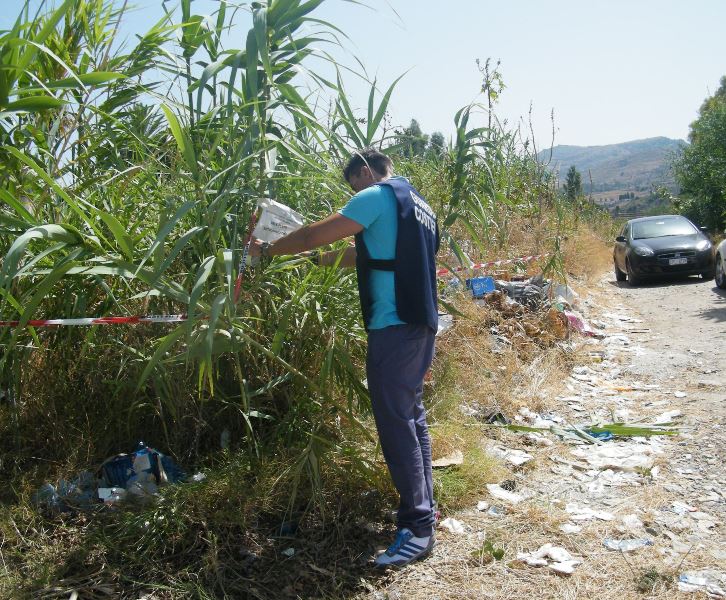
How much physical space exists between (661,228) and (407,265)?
510 inches

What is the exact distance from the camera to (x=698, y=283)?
13.6m

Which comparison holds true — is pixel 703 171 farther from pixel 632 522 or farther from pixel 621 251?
pixel 632 522

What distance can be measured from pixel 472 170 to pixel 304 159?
1.74 m

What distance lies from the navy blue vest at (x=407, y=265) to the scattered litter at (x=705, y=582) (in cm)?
148

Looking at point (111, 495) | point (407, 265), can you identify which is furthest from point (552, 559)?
point (111, 495)

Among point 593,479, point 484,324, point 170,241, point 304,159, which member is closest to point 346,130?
point 304,159

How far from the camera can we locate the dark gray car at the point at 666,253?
44.4 feet

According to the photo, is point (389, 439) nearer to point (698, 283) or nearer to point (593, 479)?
point (593, 479)

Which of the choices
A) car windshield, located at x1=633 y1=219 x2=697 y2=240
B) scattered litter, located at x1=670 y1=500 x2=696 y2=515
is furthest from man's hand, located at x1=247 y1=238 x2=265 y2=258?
car windshield, located at x1=633 y1=219 x2=697 y2=240

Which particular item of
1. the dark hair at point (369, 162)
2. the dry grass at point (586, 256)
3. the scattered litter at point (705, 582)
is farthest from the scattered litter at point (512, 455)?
the dry grass at point (586, 256)

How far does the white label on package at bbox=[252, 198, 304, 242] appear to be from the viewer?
9.98 feet

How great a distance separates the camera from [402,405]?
3.25 m

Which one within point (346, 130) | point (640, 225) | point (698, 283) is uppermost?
point (346, 130)

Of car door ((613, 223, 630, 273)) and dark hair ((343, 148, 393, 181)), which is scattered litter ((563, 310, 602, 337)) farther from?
car door ((613, 223, 630, 273))
